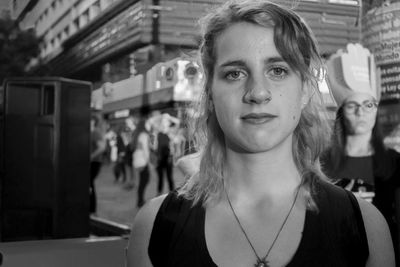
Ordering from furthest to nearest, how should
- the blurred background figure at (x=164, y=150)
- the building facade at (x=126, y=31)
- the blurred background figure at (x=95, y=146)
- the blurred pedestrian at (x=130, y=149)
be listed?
the blurred background figure at (x=95, y=146), the blurred pedestrian at (x=130, y=149), the blurred background figure at (x=164, y=150), the building facade at (x=126, y=31)

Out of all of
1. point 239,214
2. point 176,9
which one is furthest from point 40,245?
point 239,214

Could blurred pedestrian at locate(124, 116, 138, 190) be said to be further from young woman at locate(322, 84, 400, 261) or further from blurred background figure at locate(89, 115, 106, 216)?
young woman at locate(322, 84, 400, 261)

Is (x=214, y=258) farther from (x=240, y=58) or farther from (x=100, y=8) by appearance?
(x=100, y=8)

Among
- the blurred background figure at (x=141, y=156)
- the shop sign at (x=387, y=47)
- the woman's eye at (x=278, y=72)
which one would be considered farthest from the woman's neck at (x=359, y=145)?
the blurred background figure at (x=141, y=156)

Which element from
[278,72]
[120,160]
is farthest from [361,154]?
[120,160]

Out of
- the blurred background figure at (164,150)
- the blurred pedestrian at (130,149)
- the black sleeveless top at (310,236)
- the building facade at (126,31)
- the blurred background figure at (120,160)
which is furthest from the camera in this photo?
the blurred background figure at (120,160)

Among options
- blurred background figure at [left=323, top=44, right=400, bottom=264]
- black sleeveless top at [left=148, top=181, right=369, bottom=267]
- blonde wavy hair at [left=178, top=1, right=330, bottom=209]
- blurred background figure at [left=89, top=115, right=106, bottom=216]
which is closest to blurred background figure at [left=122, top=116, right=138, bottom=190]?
blurred background figure at [left=89, top=115, right=106, bottom=216]

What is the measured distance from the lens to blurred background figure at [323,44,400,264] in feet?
6.00

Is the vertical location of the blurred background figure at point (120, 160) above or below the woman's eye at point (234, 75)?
below

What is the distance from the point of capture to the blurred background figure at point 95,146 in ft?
11.5

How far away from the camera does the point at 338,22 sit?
1996 millimetres

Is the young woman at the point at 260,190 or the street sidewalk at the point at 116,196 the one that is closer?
the young woman at the point at 260,190

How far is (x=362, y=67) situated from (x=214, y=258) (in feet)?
3.60

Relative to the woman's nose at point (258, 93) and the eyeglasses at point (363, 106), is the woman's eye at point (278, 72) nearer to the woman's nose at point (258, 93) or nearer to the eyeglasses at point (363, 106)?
the woman's nose at point (258, 93)
